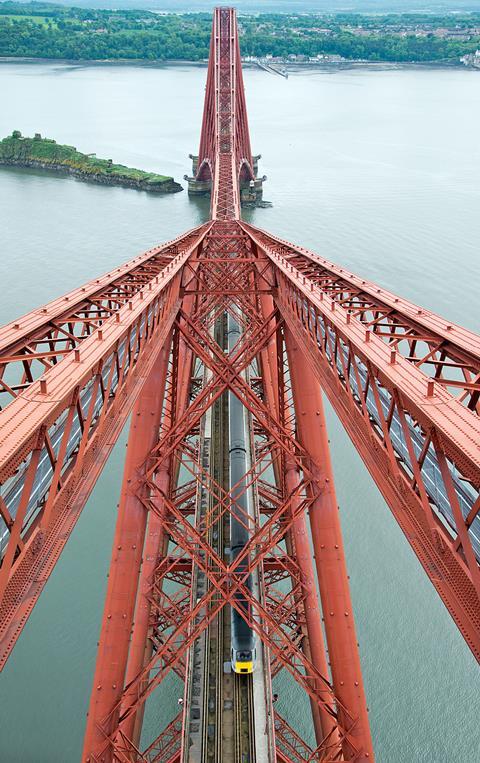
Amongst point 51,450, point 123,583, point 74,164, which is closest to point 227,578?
point 123,583

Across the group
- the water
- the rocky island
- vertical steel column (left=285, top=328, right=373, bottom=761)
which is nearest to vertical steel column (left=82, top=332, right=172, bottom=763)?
the water

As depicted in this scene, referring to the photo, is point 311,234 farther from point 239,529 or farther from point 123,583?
point 123,583

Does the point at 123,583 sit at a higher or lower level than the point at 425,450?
lower

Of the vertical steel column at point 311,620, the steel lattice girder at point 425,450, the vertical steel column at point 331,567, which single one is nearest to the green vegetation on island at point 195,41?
the vertical steel column at point 331,567

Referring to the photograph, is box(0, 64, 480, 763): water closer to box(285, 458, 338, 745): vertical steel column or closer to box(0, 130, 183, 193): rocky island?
box(0, 130, 183, 193): rocky island

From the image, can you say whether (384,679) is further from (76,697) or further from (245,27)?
(245,27)
